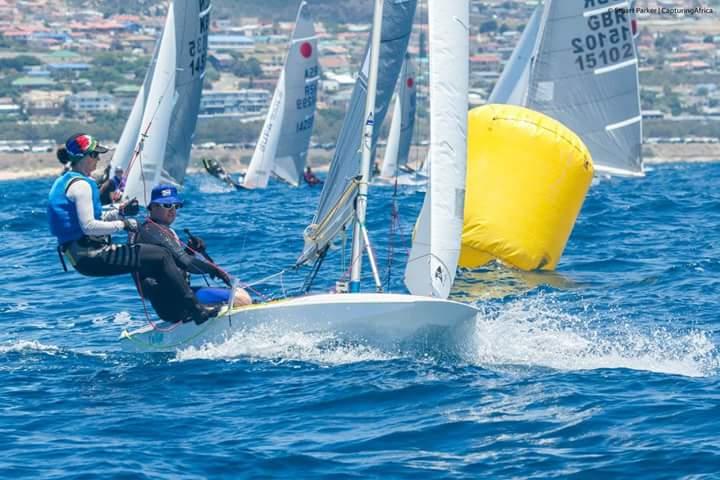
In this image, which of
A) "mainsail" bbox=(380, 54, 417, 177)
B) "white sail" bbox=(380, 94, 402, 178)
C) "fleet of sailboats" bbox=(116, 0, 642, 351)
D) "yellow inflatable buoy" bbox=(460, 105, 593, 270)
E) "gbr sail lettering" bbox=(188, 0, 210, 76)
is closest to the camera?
"fleet of sailboats" bbox=(116, 0, 642, 351)

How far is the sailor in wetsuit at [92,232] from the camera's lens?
987cm

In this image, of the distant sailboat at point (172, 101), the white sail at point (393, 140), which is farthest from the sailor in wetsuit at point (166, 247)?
the white sail at point (393, 140)

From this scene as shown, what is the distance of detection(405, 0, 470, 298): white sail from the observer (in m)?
10.0

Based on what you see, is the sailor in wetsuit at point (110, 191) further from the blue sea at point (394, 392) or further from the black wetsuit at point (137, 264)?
the black wetsuit at point (137, 264)

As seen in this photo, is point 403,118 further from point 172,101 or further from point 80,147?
point 80,147

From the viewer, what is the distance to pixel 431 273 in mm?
10055

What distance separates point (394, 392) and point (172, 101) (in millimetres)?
12006

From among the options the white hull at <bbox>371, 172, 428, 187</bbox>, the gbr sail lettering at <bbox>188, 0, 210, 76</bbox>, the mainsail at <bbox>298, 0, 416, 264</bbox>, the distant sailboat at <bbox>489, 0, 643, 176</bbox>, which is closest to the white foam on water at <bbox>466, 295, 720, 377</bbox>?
the mainsail at <bbox>298, 0, 416, 264</bbox>

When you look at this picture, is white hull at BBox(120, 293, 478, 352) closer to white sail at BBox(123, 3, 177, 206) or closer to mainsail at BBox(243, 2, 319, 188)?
white sail at BBox(123, 3, 177, 206)

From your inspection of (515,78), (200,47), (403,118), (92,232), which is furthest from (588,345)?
(403,118)

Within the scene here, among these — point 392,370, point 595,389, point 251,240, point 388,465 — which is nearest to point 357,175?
point 392,370

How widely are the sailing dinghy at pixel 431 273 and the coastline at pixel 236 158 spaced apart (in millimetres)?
57121

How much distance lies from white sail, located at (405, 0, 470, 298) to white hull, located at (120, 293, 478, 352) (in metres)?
0.38

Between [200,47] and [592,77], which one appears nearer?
[200,47]
